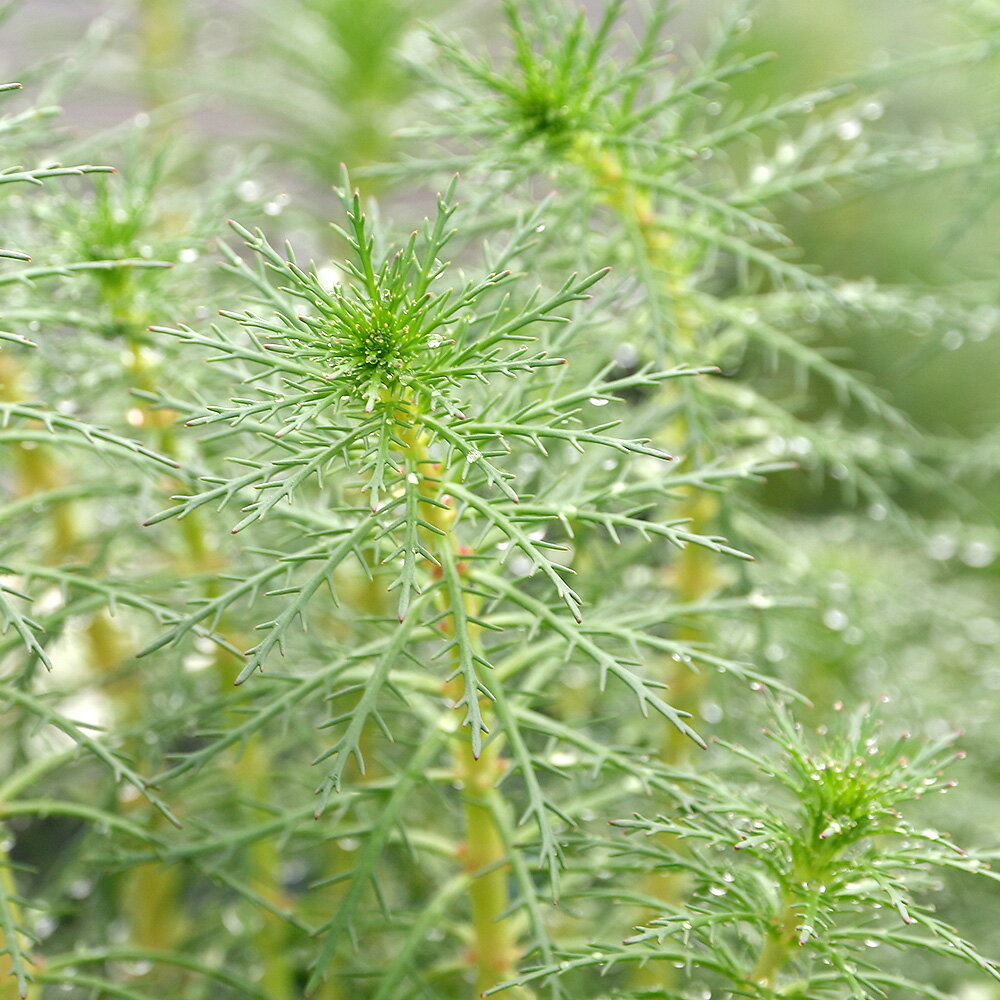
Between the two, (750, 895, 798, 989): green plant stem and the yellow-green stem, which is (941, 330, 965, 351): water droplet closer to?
(750, 895, 798, 989): green plant stem

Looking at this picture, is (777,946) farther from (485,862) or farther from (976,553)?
(976,553)

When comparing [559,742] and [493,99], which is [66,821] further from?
[493,99]

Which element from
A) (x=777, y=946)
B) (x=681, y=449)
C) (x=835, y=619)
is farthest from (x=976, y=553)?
(x=777, y=946)

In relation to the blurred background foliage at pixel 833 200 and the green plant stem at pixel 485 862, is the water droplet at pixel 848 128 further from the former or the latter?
the green plant stem at pixel 485 862

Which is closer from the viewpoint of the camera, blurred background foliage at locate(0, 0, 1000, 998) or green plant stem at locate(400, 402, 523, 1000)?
green plant stem at locate(400, 402, 523, 1000)

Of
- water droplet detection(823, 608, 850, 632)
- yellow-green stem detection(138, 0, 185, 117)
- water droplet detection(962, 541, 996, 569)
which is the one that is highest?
yellow-green stem detection(138, 0, 185, 117)

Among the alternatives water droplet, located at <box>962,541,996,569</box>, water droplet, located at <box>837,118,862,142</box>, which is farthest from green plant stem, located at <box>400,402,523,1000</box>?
water droplet, located at <box>962,541,996,569</box>

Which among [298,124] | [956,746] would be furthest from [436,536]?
[298,124]

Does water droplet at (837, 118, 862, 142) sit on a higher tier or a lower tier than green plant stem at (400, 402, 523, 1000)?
higher

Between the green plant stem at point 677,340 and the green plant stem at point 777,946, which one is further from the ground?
the green plant stem at point 677,340

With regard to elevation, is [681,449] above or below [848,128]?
below

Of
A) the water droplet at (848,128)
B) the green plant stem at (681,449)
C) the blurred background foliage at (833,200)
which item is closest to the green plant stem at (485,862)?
the green plant stem at (681,449)
